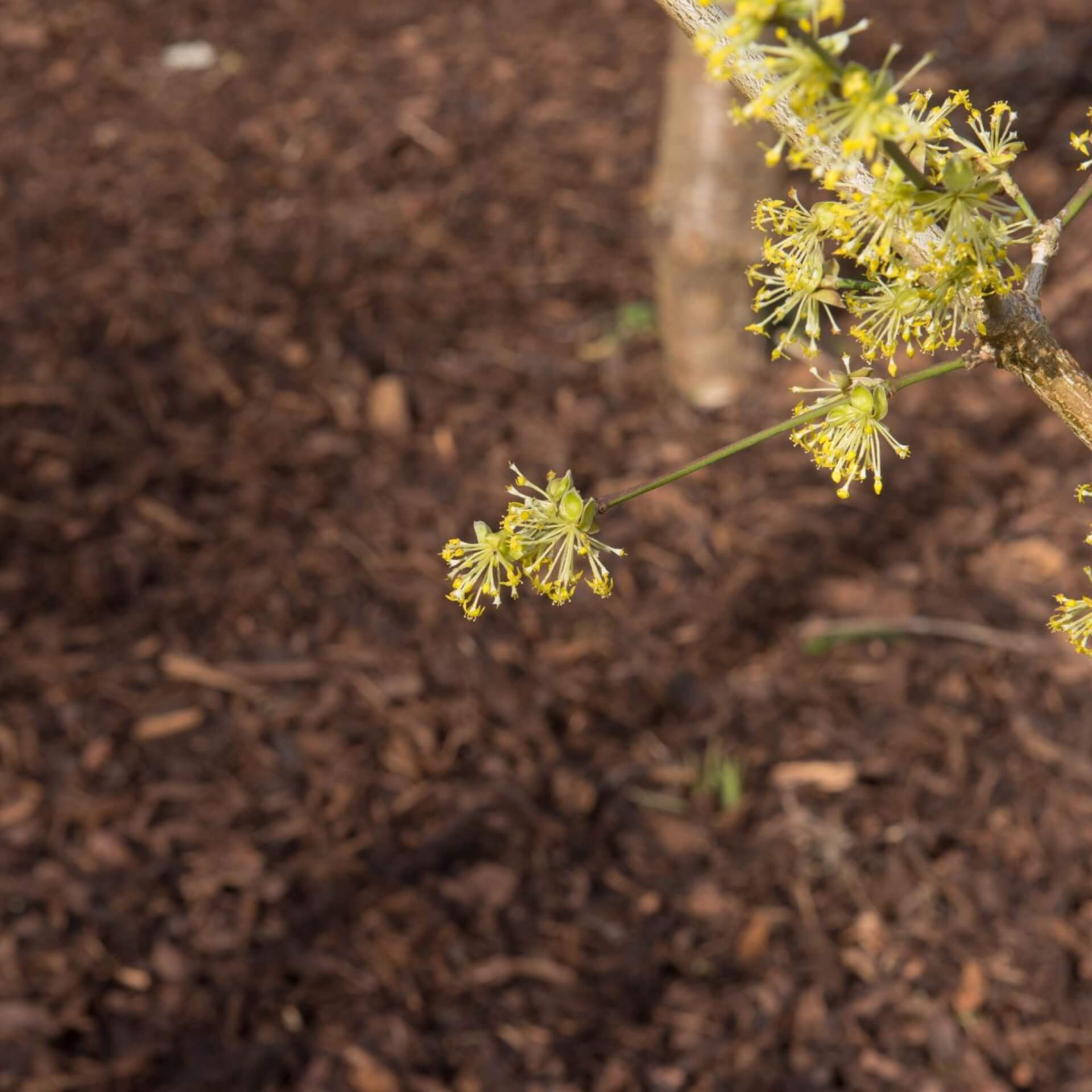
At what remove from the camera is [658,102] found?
520 cm

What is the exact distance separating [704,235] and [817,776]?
1747 mm

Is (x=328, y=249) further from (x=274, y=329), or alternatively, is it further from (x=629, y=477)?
(x=629, y=477)

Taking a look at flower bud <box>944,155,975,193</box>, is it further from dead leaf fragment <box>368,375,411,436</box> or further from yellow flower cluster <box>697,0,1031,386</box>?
dead leaf fragment <box>368,375,411,436</box>

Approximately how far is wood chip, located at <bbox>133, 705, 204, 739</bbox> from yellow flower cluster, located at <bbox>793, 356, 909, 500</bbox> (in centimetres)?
241

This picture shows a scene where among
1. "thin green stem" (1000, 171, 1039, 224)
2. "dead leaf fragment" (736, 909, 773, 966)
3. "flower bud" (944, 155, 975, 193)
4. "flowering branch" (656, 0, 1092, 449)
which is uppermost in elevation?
"flower bud" (944, 155, 975, 193)

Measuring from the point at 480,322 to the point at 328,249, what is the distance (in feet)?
2.22

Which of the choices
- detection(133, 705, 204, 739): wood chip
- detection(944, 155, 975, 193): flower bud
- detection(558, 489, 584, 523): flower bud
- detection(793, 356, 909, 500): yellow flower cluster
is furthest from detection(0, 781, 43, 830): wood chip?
detection(944, 155, 975, 193): flower bud

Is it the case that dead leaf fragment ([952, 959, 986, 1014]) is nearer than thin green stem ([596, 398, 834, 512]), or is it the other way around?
thin green stem ([596, 398, 834, 512])

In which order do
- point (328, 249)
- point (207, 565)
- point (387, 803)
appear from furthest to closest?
point (328, 249) → point (207, 565) → point (387, 803)

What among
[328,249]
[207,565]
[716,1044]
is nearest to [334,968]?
[716,1044]

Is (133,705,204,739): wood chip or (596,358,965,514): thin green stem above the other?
(596,358,965,514): thin green stem

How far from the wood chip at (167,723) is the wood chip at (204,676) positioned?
91mm

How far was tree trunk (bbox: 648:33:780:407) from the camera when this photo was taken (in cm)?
371

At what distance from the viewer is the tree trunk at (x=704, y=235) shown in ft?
12.2
